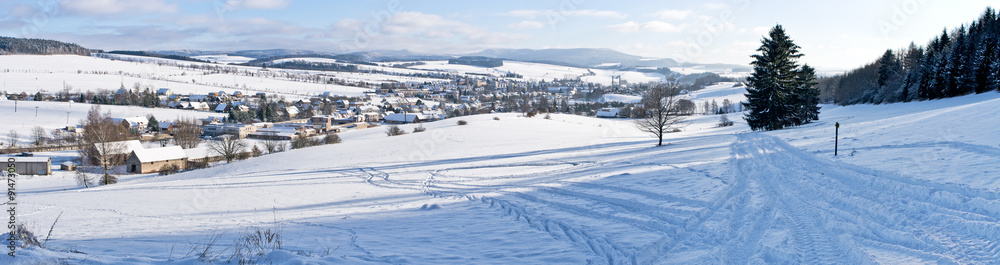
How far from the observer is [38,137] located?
56719 millimetres

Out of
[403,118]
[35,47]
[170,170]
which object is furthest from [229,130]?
[35,47]

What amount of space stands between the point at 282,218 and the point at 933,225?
1118 centimetres

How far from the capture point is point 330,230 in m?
8.50

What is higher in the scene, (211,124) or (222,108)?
(222,108)

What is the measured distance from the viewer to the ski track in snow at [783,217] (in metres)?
5.72

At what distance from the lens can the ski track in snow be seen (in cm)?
572

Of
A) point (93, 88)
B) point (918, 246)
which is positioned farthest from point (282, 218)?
point (93, 88)

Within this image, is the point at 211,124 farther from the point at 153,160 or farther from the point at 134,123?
the point at 153,160

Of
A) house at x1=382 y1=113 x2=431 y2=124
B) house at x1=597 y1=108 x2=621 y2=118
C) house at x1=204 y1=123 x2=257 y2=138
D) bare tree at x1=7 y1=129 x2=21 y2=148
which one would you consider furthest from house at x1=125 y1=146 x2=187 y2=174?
house at x1=597 y1=108 x2=621 y2=118

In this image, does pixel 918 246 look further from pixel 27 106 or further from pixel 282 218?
pixel 27 106

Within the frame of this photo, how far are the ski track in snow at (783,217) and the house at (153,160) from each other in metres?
36.3

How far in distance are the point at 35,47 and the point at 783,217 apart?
797 feet

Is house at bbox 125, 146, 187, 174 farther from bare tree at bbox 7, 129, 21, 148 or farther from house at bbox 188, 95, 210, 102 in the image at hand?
house at bbox 188, 95, 210, 102

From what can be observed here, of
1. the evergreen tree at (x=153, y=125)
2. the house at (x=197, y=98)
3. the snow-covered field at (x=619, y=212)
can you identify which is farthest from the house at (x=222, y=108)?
the snow-covered field at (x=619, y=212)
